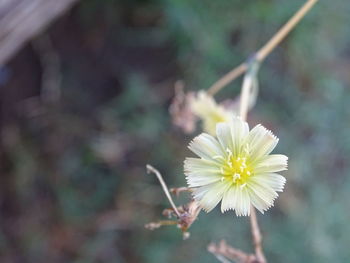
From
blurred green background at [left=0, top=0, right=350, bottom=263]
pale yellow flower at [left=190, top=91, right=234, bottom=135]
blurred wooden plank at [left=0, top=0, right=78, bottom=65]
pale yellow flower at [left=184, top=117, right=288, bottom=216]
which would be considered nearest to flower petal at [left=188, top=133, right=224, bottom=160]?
pale yellow flower at [left=184, top=117, right=288, bottom=216]

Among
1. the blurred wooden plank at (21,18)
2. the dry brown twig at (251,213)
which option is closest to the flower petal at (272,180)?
the dry brown twig at (251,213)

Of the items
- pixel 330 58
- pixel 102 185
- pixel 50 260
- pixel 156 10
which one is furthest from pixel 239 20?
pixel 50 260

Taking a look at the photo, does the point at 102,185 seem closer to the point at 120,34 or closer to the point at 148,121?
the point at 148,121

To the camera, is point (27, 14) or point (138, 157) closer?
point (27, 14)

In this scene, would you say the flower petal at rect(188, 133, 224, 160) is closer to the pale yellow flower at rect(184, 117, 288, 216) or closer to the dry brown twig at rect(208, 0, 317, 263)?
the pale yellow flower at rect(184, 117, 288, 216)

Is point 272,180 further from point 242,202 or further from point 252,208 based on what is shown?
point 252,208

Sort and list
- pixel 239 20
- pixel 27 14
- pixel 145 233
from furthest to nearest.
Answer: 1. pixel 145 233
2. pixel 239 20
3. pixel 27 14

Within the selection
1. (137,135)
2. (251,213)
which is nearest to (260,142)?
(251,213)
